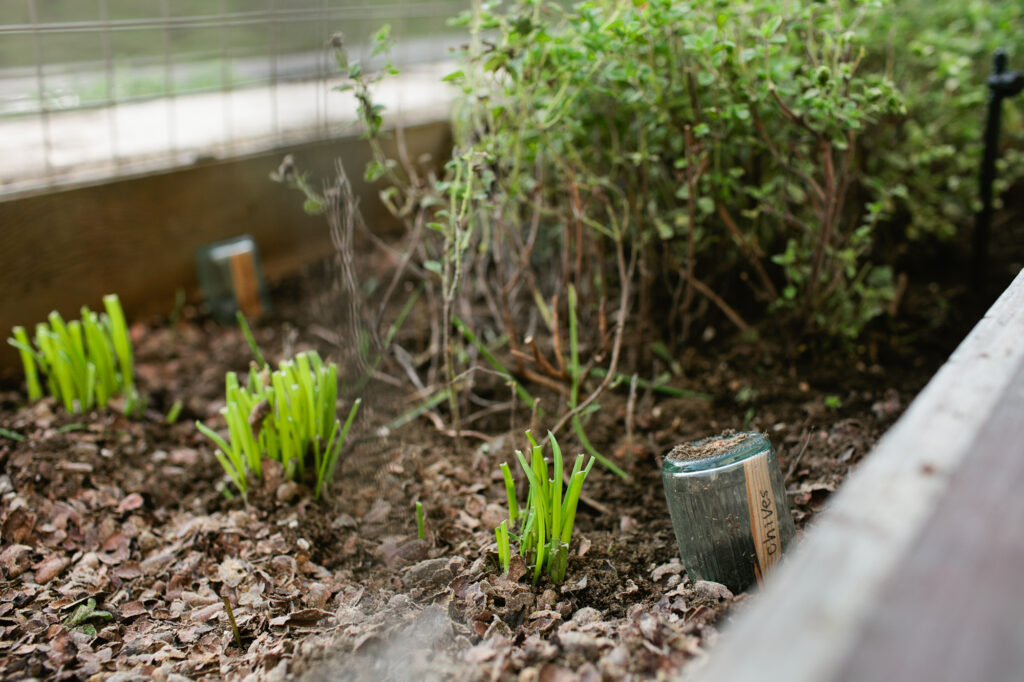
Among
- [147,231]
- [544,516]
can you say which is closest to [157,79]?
[147,231]

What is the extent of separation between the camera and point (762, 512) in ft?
4.45

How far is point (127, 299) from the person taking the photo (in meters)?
2.81

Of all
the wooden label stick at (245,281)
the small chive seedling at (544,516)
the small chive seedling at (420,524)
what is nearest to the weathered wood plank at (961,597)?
the small chive seedling at (544,516)

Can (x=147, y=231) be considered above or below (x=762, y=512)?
above

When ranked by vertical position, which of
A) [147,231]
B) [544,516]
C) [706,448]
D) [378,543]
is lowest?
[378,543]

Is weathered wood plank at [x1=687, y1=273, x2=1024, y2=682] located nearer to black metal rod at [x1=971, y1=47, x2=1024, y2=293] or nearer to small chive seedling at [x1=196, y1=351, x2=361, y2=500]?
small chive seedling at [x1=196, y1=351, x2=361, y2=500]

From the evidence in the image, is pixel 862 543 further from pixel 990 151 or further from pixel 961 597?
pixel 990 151

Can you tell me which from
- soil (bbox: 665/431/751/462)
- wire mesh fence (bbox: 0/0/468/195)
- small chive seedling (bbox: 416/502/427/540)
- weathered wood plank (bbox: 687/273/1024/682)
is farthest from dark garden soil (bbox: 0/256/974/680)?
wire mesh fence (bbox: 0/0/468/195)

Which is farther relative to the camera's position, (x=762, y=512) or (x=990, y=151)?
(x=990, y=151)

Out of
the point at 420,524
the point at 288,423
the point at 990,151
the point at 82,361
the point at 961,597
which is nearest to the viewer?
the point at 961,597

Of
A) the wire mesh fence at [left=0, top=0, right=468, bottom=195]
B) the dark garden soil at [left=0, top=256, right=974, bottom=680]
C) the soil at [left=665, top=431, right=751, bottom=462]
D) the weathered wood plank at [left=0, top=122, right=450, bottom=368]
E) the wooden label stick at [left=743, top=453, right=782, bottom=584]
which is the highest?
Result: the wire mesh fence at [left=0, top=0, right=468, bottom=195]

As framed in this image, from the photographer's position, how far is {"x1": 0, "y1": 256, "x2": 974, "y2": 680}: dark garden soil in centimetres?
128

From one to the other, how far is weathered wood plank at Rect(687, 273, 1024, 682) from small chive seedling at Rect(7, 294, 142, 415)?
1.74 meters

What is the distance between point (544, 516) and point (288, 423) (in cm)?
69
